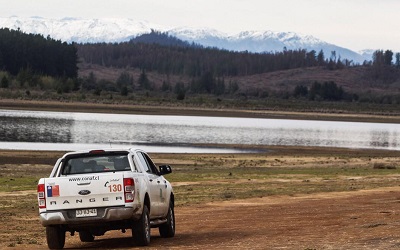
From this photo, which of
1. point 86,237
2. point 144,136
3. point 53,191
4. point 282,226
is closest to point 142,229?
point 53,191

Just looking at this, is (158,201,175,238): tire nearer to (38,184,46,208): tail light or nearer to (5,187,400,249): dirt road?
(5,187,400,249): dirt road

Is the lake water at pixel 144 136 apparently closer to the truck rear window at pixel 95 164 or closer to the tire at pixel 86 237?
the tire at pixel 86 237

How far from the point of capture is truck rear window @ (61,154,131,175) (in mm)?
20094

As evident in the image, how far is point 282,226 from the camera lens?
25.0 m

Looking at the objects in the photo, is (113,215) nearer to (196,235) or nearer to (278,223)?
(196,235)

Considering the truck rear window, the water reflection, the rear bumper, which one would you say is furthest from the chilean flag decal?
the water reflection

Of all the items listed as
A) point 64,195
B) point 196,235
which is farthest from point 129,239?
point 64,195

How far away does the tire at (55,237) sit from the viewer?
20031mm

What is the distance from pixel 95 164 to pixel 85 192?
91 centimetres

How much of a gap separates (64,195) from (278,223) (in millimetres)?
7937

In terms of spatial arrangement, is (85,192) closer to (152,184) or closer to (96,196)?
(96,196)

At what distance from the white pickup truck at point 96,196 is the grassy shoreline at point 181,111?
101645mm

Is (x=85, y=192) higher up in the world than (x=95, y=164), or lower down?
lower down

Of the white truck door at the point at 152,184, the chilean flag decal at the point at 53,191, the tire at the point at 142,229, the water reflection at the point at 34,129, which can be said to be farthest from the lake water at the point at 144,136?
the chilean flag decal at the point at 53,191
